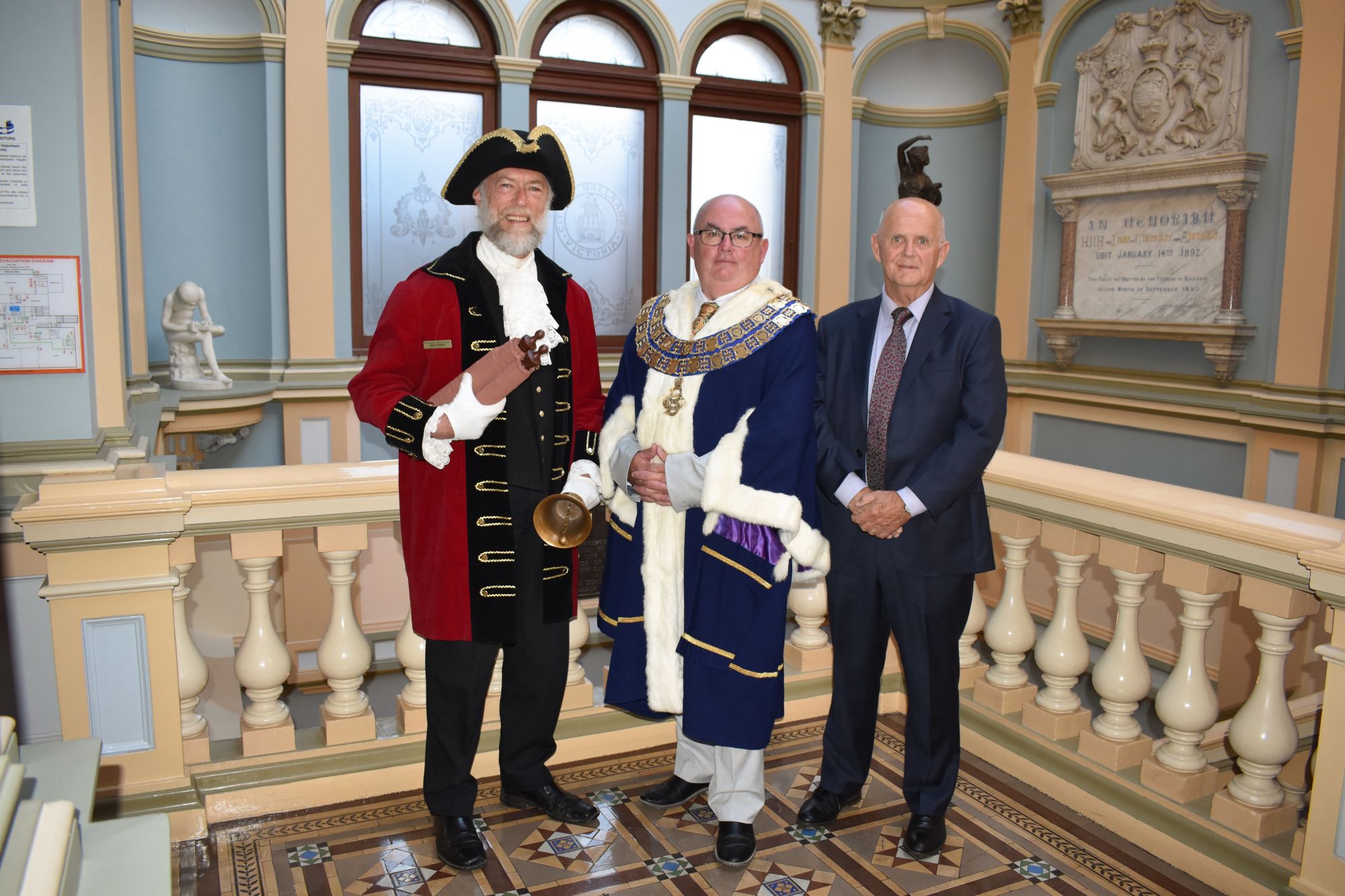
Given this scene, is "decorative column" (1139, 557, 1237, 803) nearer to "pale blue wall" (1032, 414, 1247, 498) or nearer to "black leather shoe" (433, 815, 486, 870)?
"black leather shoe" (433, 815, 486, 870)

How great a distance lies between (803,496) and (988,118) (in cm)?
705

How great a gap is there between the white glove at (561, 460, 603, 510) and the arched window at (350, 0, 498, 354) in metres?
4.97

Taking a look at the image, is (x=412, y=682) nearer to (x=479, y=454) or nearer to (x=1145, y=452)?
(x=479, y=454)

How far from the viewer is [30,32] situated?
112 inches

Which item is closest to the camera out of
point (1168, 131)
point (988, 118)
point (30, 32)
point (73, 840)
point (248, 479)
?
point (73, 840)

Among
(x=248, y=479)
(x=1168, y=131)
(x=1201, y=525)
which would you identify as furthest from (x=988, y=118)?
(x=248, y=479)

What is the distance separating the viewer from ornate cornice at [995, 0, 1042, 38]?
25.0 ft

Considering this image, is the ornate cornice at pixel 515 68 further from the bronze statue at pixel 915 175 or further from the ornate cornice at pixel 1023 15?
the ornate cornice at pixel 1023 15

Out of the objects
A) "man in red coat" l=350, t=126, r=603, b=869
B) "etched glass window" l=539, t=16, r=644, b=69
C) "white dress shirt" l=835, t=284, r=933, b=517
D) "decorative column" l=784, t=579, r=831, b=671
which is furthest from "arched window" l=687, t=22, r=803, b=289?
"man in red coat" l=350, t=126, r=603, b=869

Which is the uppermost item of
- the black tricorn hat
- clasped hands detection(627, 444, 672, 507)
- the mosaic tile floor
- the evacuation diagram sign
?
the black tricorn hat

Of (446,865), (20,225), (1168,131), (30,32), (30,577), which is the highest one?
(1168,131)

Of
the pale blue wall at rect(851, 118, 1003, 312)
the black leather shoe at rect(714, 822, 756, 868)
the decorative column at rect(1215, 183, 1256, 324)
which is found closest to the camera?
the black leather shoe at rect(714, 822, 756, 868)

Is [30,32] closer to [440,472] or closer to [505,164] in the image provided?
[505,164]

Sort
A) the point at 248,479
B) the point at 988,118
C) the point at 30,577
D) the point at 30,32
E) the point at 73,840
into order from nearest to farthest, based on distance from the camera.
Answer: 1. the point at 73,840
2. the point at 248,479
3. the point at 30,32
4. the point at 30,577
5. the point at 988,118
